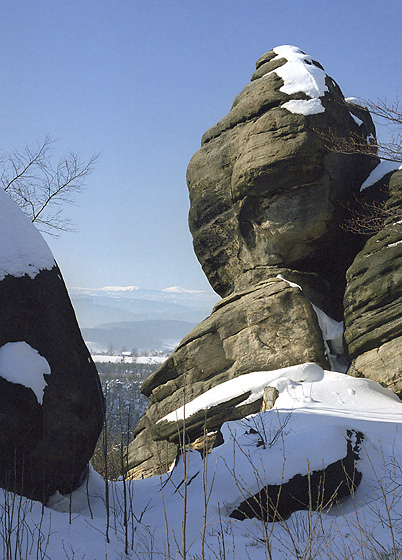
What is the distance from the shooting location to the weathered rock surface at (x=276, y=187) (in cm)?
1305

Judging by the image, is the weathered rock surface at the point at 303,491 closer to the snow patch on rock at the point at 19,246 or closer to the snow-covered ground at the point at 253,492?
the snow-covered ground at the point at 253,492

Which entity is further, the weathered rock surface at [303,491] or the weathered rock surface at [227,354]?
the weathered rock surface at [227,354]

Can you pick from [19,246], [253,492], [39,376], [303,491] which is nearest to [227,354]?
[253,492]

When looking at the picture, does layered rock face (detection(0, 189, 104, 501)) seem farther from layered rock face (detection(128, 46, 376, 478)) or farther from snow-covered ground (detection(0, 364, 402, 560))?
layered rock face (detection(128, 46, 376, 478))

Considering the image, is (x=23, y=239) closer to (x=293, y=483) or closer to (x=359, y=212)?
(x=293, y=483)

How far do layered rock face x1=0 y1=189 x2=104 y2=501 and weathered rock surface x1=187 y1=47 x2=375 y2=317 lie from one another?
760 centimetres

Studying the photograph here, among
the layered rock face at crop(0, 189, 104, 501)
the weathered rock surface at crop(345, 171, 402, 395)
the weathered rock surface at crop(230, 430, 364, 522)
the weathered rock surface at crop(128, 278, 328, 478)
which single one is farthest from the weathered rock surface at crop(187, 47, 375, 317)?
the layered rock face at crop(0, 189, 104, 501)

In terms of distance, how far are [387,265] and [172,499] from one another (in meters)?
7.38

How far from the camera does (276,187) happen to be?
1338 cm

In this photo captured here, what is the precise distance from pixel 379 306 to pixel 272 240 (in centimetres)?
376

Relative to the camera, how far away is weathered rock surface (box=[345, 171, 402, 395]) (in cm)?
1081

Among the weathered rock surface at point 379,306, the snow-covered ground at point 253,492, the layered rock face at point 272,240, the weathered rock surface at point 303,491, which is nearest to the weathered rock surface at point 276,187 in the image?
the layered rock face at point 272,240

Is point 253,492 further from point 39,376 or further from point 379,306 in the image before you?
point 379,306

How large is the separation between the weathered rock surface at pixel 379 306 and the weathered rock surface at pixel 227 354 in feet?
3.28
